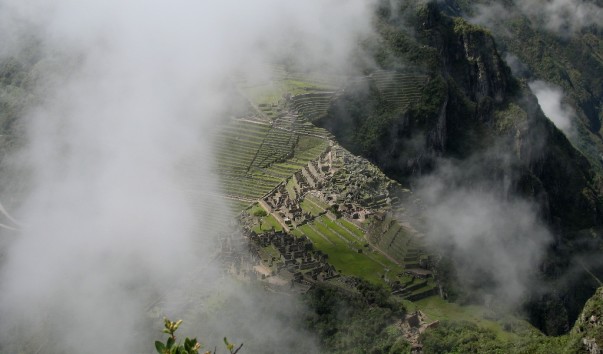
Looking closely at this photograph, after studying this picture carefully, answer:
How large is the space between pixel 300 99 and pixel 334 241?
22073 millimetres

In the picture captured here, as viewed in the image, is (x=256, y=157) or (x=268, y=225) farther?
(x=256, y=157)

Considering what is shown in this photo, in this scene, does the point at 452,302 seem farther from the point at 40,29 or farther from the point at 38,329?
the point at 40,29

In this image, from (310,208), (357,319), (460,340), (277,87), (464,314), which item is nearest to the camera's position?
(460,340)

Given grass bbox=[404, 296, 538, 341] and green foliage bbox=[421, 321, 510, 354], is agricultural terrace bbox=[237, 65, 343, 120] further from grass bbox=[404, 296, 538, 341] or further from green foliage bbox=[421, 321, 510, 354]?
green foliage bbox=[421, 321, 510, 354]

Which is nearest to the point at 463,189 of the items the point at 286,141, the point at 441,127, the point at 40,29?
the point at 441,127

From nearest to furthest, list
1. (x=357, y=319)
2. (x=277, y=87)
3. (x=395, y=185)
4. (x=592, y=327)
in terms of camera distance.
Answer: (x=592, y=327)
(x=357, y=319)
(x=395, y=185)
(x=277, y=87)

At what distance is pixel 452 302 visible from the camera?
3691 centimetres

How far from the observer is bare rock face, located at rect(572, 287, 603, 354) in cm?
A: 2806

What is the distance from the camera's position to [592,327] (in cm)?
2950

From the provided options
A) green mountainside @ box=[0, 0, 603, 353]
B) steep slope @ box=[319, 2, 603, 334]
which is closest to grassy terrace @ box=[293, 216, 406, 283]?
green mountainside @ box=[0, 0, 603, 353]

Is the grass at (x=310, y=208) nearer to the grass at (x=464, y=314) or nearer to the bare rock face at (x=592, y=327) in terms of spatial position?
the grass at (x=464, y=314)

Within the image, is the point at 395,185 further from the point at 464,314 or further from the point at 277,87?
the point at 277,87

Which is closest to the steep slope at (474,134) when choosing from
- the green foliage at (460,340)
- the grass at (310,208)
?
the grass at (310,208)

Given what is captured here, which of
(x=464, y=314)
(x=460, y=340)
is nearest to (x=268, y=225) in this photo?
(x=464, y=314)
